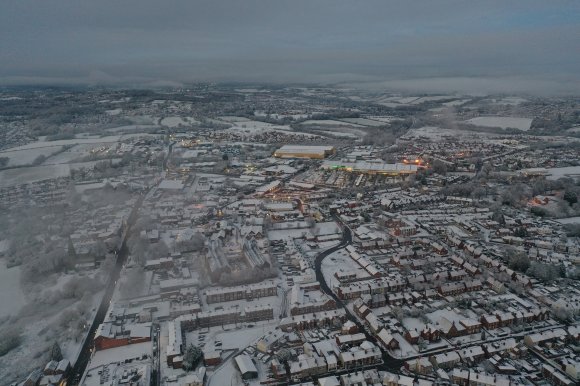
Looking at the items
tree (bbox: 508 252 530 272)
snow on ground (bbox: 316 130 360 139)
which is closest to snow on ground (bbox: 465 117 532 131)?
snow on ground (bbox: 316 130 360 139)

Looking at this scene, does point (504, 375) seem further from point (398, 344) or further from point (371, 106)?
point (371, 106)

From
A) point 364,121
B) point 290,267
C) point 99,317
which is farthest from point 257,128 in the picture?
point 99,317

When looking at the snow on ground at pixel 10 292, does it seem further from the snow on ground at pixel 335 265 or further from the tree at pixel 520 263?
the tree at pixel 520 263

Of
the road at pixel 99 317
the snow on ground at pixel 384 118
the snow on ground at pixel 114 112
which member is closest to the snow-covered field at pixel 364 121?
the snow on ground at pixel 384 118

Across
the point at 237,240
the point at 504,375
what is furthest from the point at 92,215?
the point at 504,375

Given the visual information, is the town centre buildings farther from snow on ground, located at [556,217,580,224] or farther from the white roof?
the white roof

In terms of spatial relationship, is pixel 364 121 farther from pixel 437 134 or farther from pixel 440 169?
pixel 440 169
